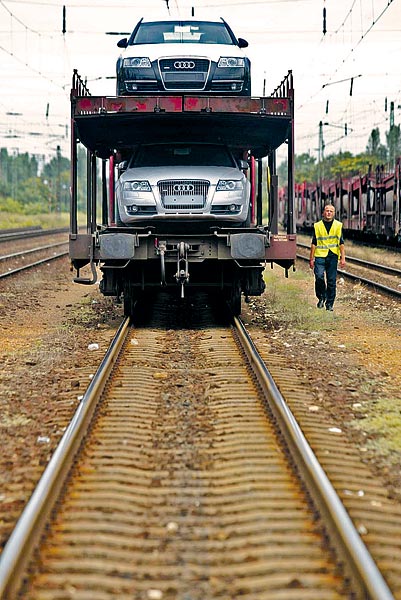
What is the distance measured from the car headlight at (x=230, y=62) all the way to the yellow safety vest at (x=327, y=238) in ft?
9.94

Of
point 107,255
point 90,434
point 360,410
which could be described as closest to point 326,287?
point 107,255

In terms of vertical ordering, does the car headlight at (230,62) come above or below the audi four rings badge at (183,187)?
above

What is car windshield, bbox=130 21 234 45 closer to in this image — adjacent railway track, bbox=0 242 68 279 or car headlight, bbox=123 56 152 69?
car headlight, bbox=123 56 152 69

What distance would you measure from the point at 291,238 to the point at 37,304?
19.8 feet

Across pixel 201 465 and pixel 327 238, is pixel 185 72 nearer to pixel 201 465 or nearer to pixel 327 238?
pixel 327 238

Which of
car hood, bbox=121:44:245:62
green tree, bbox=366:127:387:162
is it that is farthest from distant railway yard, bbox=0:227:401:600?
green tree, bbox=366:127:387:162

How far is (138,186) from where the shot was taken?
11.9 m

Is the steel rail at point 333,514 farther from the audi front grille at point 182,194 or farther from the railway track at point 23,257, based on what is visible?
the railway track at point 23,257

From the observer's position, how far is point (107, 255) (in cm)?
1138

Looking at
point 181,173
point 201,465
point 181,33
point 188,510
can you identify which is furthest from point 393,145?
point 188,510

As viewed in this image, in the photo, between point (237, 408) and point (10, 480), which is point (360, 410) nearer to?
point (237, 408)

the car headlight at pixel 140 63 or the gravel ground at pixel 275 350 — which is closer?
the gravel ground at pixel 275 350

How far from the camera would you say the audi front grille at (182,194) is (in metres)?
11.8

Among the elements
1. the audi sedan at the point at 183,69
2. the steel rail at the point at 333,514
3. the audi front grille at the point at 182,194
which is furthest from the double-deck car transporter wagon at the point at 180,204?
the steel rail at the point at 333,514
